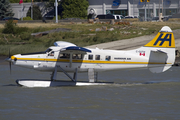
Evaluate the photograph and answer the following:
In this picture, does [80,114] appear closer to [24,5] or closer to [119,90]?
[119,90]

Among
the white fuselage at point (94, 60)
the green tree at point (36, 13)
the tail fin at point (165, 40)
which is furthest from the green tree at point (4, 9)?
the tail fin at point (165, 40)

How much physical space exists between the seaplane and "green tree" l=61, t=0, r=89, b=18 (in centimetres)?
4783

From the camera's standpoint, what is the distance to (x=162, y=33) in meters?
→ 14.4

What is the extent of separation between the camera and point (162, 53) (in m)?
14.3

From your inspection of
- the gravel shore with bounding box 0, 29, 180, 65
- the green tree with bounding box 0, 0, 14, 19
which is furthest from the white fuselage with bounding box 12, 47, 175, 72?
the green tree with bounding box 0, 0, 14, 19

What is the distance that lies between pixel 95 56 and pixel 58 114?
4.66m

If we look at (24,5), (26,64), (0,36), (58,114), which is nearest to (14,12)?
(24,5)

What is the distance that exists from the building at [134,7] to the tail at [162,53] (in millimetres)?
45421

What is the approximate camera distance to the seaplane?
13773mm

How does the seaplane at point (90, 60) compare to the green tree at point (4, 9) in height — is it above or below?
below

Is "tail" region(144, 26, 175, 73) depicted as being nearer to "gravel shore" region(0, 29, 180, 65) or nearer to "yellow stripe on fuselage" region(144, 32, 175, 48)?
"yellow stripe on fuselage" region(144, 32, 175, 48)

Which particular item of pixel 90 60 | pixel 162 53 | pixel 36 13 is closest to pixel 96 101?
pixel 90 60

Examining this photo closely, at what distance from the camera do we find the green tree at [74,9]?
2432 inches

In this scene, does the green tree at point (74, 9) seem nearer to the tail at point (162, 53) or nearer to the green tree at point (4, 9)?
the green tree at point (4, 9)
